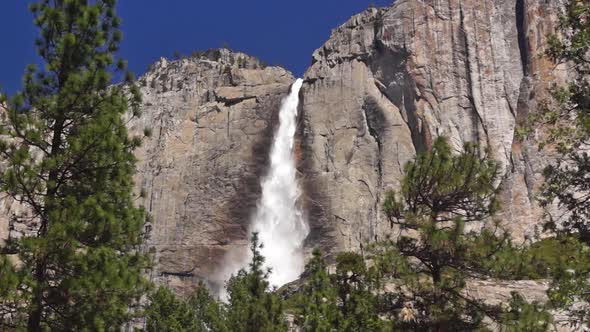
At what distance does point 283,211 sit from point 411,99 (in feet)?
57.8

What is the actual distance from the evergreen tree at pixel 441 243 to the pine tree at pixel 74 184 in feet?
27.3

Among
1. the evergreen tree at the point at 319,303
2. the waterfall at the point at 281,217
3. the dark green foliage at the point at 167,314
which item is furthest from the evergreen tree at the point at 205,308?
the waterfall at the point at 281,217

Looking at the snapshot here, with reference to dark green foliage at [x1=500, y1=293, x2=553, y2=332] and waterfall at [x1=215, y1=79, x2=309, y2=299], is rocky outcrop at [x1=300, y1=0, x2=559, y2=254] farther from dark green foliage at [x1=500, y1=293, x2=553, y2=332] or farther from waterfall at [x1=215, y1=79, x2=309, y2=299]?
dark green foliage at [x1=500, y1=293, x2=553, y2=332]

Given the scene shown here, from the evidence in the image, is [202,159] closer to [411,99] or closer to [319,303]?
[411,99]

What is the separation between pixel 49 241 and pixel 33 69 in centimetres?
435

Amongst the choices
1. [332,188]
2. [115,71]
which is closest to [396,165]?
[332,188]

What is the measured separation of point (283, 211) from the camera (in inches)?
2854

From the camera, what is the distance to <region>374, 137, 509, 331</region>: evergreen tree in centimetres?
1991

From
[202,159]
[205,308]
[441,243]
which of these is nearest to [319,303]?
[441,243]

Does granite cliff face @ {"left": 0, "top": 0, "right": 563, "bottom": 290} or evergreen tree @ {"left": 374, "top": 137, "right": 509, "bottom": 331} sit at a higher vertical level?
granite cliff face @ {"left": 0, "top": 0, "right": 563, "bottom": 290}

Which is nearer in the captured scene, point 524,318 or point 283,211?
point 524,318

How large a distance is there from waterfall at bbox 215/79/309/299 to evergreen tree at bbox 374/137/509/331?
47206 millimetres

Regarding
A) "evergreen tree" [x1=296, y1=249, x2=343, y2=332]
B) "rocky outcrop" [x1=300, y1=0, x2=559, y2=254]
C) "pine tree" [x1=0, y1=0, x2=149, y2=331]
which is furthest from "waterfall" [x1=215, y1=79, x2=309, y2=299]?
"pine tree" [x1=0, y1=0, x2=149, y2=331]

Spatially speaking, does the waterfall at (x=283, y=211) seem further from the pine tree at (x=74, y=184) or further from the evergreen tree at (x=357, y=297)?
the pine tree at (x=74, y=184)
